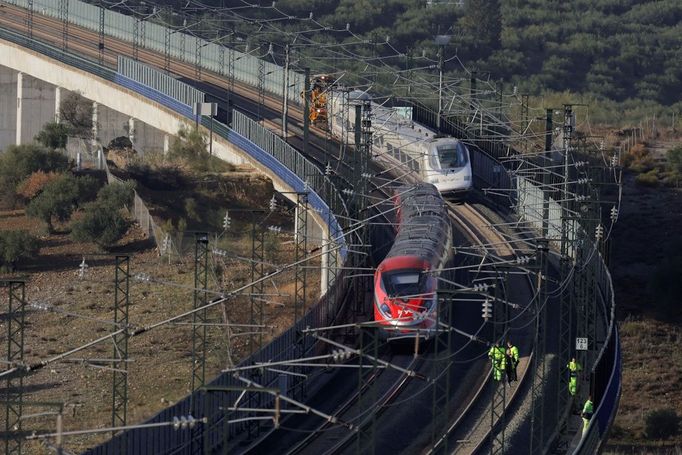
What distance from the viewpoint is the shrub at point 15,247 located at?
242 ft

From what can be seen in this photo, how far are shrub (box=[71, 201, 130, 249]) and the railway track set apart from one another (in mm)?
9410

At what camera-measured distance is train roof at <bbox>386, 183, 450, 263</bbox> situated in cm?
5397

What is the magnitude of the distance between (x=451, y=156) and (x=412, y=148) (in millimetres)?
6188

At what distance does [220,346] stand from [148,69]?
32323mm

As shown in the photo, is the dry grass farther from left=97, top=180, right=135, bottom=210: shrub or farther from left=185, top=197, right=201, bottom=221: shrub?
left=97, top=180, right=135, bottom=210: shrub

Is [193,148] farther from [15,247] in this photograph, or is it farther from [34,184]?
[15,247]

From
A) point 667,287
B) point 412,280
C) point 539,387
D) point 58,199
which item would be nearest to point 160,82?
point 58,199

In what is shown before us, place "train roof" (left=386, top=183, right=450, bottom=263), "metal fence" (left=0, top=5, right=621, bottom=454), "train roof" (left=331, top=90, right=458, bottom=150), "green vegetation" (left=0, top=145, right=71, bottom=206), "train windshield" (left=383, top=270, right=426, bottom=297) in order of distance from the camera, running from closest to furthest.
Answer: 1. "metal fence" (left=0, top=5, right=621, bottom=454)
2. "train windshield" (left=383, top=270, right=426, bottom=297)
3. "train roof" (left=386, top=183, right=450, bottom=263)
4. "train roof" (left=331, top=90, right=458, bottom=150)
5. "green vegetation" (left=0, top=145, right=71, bottom=206)

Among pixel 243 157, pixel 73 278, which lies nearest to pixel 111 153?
pixel 243 157

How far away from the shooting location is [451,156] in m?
71.3

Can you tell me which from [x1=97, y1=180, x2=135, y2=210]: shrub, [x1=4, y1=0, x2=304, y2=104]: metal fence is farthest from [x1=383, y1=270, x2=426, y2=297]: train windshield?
[x1=4, y1=0, x2=304, y2=104]: metal fence

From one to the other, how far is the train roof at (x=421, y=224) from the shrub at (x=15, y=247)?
59.6 feet

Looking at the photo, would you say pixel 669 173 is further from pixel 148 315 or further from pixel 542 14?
pixel 542 14

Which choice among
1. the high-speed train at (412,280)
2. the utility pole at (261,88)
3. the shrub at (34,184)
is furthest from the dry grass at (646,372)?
the shrub at (34,184)
